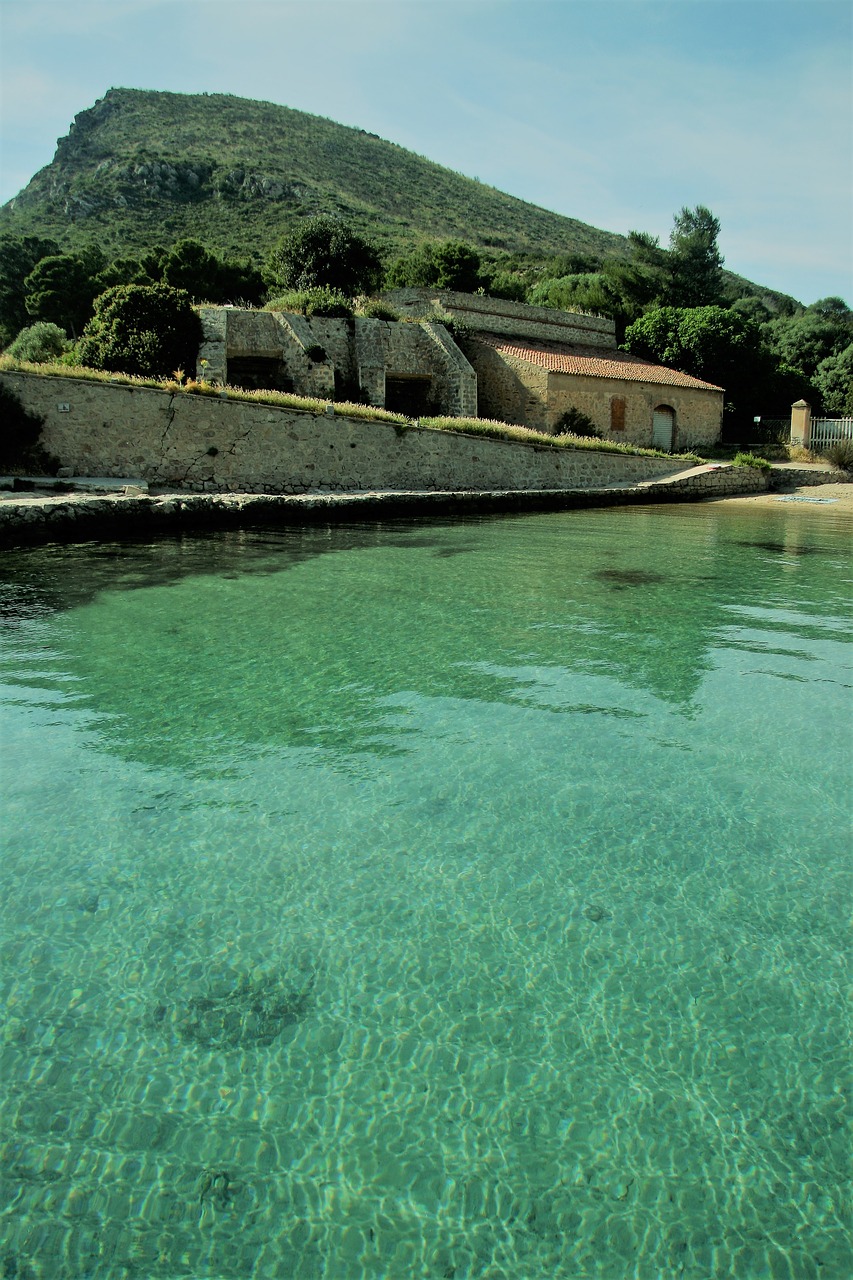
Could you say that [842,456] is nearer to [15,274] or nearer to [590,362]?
[590,362]

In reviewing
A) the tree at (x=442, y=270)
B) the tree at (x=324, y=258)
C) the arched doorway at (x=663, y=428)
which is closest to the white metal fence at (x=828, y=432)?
the arched doorway at (x=663, y=428)

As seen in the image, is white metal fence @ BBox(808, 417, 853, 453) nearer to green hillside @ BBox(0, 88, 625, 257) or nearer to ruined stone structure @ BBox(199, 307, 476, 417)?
ruined stone structure @ BBox(199, 307, 476, 417)

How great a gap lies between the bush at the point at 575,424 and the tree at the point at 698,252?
26.3m

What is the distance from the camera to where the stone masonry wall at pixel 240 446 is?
692 inches

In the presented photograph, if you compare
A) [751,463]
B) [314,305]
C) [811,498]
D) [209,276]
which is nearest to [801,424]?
[751,463]

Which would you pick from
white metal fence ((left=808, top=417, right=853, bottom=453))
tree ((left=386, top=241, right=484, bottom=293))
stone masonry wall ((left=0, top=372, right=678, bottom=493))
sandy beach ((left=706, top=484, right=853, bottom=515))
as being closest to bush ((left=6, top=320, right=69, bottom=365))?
stone masonry wall ((left=0, top=372, right=678, bottom=493))

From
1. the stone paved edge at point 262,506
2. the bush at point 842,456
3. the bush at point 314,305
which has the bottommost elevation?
the stone paved edge at point 262,506

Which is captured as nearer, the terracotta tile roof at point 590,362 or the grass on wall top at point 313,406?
the grass on wall top at point 313,406

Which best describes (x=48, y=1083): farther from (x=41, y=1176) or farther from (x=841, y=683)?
(x=841, y=683)

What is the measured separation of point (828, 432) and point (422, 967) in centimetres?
3440

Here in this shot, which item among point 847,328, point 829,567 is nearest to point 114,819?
point 829,567

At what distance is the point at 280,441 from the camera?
770 inches

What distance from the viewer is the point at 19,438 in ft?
56.0

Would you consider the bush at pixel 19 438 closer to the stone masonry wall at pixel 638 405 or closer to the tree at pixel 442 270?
the stone masonry wall at pixel 638 405
